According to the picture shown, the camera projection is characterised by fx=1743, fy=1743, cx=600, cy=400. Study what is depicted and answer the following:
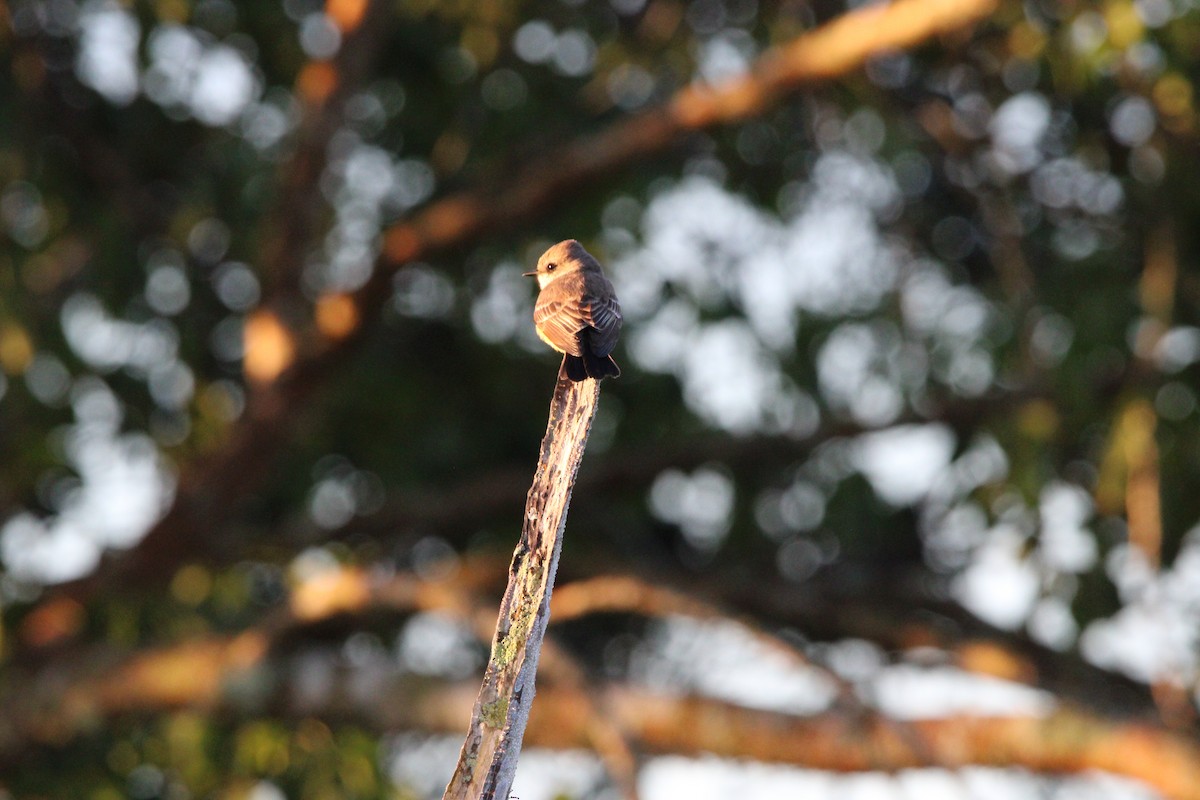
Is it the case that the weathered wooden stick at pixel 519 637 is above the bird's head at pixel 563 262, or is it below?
below

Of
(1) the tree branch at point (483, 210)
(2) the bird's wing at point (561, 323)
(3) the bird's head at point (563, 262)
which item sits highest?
(1) the tree branch at point (483, 210)

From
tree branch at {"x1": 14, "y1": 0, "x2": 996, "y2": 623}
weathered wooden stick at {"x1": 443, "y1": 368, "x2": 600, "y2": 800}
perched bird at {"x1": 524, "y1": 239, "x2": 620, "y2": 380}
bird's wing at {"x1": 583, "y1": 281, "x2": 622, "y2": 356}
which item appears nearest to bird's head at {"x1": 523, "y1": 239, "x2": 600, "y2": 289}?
perched bird at {"x1": 524, "y1": 239, "x2": 620, "y2": 380}

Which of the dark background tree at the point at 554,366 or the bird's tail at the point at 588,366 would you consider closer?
the bird's tail at the point at 588,366

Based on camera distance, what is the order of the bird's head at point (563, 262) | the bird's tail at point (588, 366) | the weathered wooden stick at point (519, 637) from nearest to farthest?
the weathered wooden stick at point (519, 637) → the bird's tail at point (588, 366) → the bird's head at point (563, 262)

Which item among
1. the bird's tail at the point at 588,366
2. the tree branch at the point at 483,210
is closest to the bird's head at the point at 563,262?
the bird's tail at the point at 588,366

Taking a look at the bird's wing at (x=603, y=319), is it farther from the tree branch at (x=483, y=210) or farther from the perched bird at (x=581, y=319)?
the tree branch at (x=483, y=210)

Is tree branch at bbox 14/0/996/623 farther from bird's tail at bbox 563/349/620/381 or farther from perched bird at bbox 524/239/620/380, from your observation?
bird's tail at bbox 563/349/620/381

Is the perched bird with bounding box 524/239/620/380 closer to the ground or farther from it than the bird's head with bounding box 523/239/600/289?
closer to the ground
